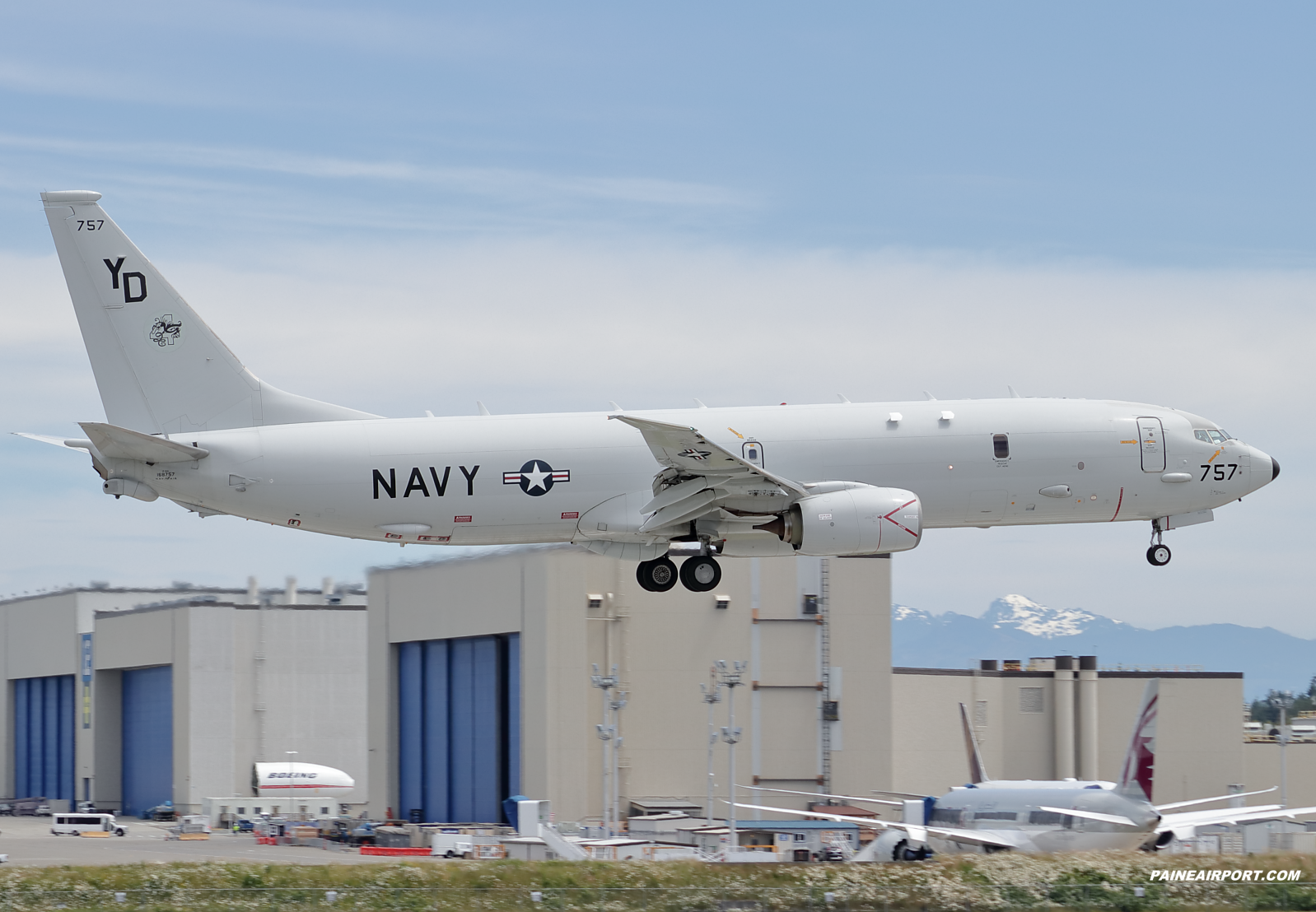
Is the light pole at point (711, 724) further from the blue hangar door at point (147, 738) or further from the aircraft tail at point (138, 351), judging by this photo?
the blue hangar door at point (147, 738)

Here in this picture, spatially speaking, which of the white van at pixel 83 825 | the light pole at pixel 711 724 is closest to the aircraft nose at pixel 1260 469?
the light pole at pixel 711 724

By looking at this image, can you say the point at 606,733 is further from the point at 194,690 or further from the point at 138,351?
the point at 194,690

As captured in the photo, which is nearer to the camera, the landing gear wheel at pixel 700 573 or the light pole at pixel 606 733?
the landing gear wheel at pixel 700 573

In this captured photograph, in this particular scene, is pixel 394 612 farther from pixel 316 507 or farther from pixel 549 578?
pixel 316 507

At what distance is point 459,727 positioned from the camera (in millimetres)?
92625

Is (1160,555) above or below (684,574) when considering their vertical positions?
above

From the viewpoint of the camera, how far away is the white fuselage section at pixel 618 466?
43000 millimetres

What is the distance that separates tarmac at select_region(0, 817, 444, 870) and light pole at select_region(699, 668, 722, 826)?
1266 cm

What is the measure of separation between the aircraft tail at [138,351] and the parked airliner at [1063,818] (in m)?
21.6

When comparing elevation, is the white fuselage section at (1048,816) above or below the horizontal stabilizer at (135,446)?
below

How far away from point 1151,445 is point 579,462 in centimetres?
1643

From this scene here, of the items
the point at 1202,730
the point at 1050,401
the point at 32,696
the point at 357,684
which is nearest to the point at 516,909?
the point at 1050,401

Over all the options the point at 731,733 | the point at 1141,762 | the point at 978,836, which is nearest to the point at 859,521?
the point at 978,836

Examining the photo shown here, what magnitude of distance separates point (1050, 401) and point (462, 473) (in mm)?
16937
